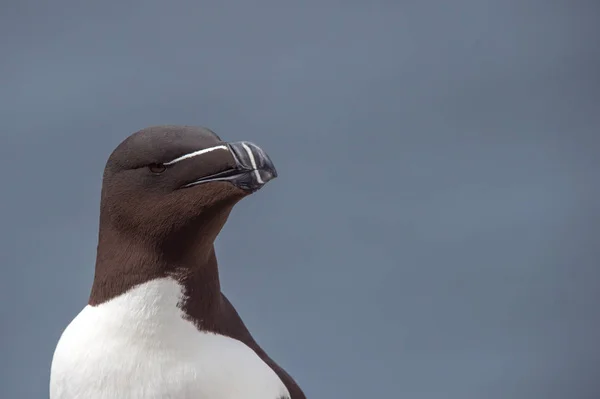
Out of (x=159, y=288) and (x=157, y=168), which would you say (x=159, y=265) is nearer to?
(x=159, y=288)

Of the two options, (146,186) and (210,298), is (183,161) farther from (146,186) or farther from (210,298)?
(210,298)

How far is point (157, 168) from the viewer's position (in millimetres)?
2393

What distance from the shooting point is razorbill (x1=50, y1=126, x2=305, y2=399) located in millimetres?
2363

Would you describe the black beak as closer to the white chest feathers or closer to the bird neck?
the bird neck

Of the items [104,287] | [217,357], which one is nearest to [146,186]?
[104,287]

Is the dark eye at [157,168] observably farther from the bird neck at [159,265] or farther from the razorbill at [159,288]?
the bird neck at [159,265]

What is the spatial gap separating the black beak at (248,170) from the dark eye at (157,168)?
11 cm

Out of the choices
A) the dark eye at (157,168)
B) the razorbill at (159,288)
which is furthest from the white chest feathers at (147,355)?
the dark eye at (157,168)

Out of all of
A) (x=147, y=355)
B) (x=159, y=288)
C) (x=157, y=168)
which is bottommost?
(x=147, y=355)

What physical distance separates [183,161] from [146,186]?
0.35 ft

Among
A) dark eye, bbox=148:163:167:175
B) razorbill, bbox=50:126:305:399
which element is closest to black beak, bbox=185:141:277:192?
razorbill, bbox=50:126:305:399

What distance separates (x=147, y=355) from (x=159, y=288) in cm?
16

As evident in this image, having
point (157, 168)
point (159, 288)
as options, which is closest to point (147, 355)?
point (159, 288)

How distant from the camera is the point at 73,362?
8.16 ft
